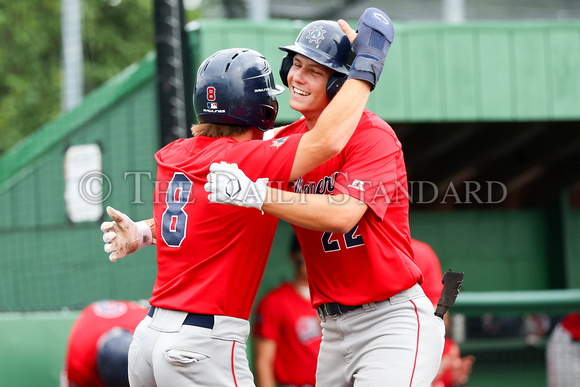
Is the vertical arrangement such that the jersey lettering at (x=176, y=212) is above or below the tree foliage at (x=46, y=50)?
below

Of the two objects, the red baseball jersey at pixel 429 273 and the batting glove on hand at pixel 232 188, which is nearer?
the batting glove on hand at pixel 232 188

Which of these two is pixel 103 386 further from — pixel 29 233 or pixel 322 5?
pixel 322 5

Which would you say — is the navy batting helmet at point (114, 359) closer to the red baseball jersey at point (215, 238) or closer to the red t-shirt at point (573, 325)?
the red baseball jersey at point (215, 238)

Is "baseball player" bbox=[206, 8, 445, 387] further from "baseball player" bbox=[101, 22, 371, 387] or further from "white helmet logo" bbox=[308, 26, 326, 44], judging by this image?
"baseball player" bbox=[101, 22, 371, 387]


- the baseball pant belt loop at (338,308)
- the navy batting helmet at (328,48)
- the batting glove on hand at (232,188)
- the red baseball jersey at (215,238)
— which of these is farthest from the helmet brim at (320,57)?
the baseball pant belt loop at (338,308)

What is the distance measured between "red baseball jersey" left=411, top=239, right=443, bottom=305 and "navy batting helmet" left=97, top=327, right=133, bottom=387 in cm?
188

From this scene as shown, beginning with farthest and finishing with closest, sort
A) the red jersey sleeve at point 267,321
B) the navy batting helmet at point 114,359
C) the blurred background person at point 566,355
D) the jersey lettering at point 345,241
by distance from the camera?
the blurred background person at point 566,355 → the red jersey sleeve at point 267,321 → the navy batting helmet at point 114,359 → the jersey lettering at point 345,241

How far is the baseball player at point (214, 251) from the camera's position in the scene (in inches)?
95.3

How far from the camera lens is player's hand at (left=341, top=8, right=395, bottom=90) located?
8.37 feet

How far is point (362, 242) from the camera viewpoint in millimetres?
2662

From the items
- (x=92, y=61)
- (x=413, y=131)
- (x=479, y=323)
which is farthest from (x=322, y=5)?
(x=92, y=61)

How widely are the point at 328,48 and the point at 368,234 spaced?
780 millimetres

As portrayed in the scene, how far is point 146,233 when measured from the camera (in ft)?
9.53

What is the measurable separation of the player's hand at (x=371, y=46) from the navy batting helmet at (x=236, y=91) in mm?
384
